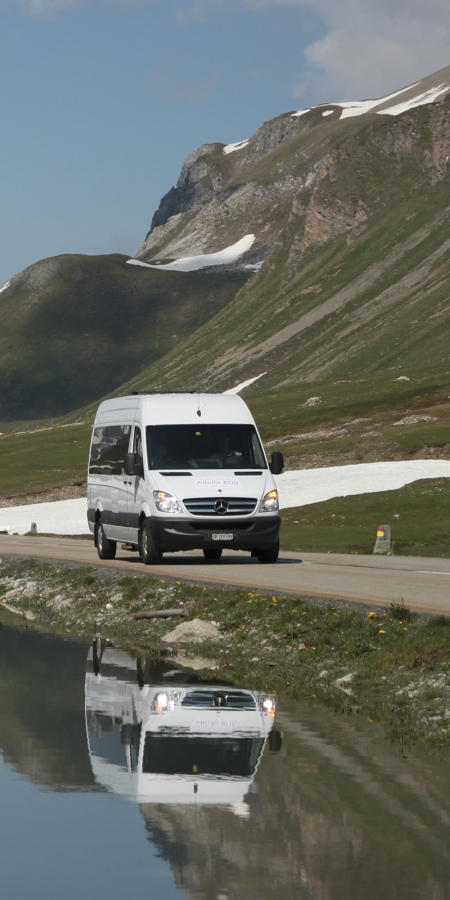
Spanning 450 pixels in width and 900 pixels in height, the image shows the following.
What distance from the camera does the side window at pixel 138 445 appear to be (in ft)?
87.3

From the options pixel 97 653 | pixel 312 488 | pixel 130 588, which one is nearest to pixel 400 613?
pixel 97 653

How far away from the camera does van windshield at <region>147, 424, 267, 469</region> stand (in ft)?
86.7

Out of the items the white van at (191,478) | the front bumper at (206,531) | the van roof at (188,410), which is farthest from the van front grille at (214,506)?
the van roof at (188,410)

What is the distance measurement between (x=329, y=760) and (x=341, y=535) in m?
36.6

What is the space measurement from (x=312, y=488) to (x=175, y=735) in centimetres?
5514

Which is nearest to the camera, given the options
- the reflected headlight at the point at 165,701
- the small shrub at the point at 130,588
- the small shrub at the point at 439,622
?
the reflected headlight at the point at 165,701

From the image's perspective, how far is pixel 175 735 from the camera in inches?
457

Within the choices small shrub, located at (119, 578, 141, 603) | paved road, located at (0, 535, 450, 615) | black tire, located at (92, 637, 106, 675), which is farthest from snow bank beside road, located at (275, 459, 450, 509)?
black tire, located at (92, 637, 106, 675)

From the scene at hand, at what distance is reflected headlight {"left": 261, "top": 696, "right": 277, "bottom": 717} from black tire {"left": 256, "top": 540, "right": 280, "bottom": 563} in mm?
13683

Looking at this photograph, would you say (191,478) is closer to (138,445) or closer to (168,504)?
(168,504)

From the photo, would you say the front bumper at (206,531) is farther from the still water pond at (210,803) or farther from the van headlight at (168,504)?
the still water pond at (210,803)

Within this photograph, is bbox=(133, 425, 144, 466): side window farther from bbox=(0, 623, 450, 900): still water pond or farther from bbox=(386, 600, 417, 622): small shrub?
bbox=(0, 623, 450, 900): still water pond

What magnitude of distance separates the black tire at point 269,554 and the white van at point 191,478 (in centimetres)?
2

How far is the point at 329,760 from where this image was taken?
10.5m
